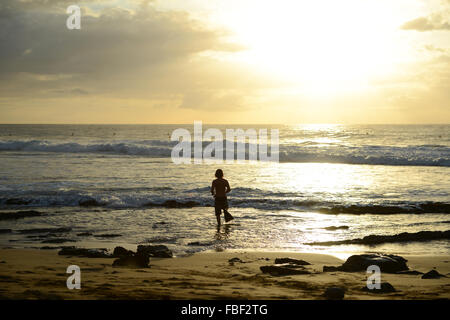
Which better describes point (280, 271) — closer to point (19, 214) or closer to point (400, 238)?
point (400, 238)

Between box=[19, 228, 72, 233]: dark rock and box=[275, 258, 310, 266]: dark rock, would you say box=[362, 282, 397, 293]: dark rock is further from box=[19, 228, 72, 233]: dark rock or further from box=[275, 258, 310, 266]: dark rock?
box=[19, 228, 72, 233]: dark rock

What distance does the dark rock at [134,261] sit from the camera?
858 centimetres

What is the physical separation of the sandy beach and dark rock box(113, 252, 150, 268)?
0.16m

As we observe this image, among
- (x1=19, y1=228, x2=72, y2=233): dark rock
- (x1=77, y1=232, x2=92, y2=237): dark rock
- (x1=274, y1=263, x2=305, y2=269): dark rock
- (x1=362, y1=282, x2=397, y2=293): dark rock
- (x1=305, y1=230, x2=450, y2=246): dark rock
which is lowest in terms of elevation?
(x1=305, y1=230, x2=450, y2=246): dark rock

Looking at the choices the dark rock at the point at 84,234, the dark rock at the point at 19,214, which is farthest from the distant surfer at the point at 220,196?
the dark rock at the point at 19,214

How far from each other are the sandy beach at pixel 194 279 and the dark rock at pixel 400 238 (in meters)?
1.69

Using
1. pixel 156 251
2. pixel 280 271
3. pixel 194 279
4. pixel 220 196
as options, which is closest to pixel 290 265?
pixel 280 271

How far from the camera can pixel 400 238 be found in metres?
12.1

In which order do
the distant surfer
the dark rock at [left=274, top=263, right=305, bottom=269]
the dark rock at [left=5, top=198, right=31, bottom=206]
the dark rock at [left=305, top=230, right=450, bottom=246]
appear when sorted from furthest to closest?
the dark rock at [left=5, top=198, right=31, bottom=206], the distant surfer, the dark rock at [left=305, top=230, right=450, bottom=246], the dark rock at [left=274, top=263, right=305, bottom=269]

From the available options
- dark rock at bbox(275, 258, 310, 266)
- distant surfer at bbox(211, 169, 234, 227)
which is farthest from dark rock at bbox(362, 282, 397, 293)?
distant surfer at bbox(211, 169, 234, 227)

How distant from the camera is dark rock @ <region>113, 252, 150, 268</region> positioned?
338 inches

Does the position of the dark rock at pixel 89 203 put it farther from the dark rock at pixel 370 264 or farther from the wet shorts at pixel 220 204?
the dark rock at pixel 370 264
